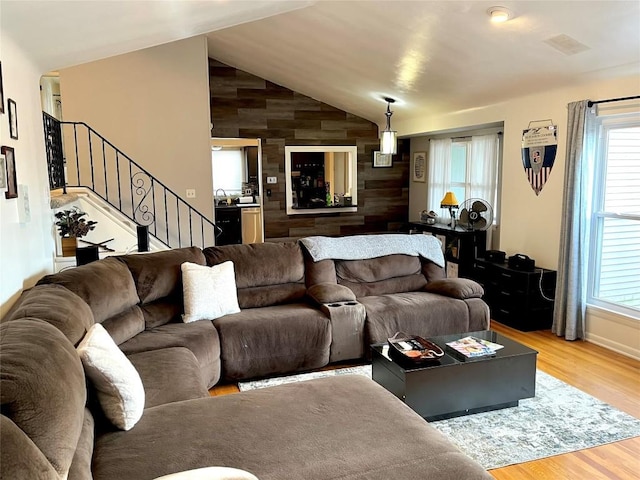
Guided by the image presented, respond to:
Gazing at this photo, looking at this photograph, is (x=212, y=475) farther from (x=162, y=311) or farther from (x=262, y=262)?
(x=262, y=262)

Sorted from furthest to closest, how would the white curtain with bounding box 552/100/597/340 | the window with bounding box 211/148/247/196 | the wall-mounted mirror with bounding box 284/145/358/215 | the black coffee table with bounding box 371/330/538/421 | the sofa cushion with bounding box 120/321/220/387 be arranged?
the window with bounding box 211/148/247/196 < the wall-mounted mirror with bounding box 284/145/358/215 < the white curtain with bounding box 552/100/597/340 < the sofa cushion with bounding box 120/321/220/387 < the black coffee table with bounding box 371/330/538/421

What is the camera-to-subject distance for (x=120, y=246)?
5312 millimetres

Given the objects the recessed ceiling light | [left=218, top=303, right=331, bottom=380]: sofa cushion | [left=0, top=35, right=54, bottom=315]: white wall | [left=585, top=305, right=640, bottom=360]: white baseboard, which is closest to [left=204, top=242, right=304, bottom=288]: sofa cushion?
[left=218, top=303, right=331, bottom=380]: sofa cushion

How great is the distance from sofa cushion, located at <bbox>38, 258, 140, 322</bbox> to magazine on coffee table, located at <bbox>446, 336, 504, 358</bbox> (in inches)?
84.6

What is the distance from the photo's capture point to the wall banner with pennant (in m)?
4.75

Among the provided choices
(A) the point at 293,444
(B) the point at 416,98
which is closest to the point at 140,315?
(A) the point at 293,444

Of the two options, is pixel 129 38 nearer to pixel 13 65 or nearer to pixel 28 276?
pixel 13 65

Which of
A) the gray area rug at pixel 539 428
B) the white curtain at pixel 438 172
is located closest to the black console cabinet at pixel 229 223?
the white curtain at pixel 438 172

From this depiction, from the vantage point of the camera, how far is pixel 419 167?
8.40 meters

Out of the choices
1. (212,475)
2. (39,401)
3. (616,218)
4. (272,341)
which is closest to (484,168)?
(616,218)

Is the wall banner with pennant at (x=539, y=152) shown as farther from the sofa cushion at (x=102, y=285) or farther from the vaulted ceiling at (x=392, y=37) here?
the sofa cushion at (x=102, y=285)

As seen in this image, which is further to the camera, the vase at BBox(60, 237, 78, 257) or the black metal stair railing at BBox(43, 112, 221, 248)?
the black metal stair railing at BBox(43, 112, 221, 248)

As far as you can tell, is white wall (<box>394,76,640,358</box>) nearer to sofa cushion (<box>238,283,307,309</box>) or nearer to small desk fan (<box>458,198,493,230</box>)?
small desk fan (<box>458,198,493,230</box>)

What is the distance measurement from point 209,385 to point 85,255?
1.36m
